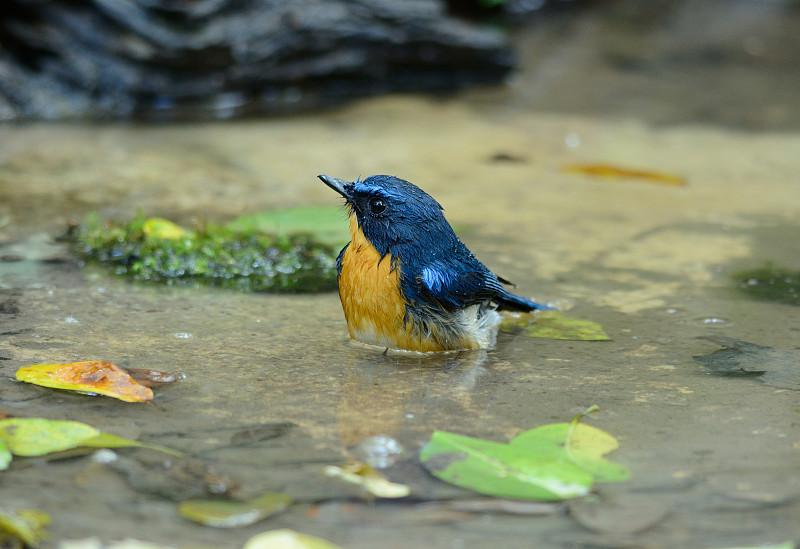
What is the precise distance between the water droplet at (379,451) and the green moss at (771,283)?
2436 millimetres

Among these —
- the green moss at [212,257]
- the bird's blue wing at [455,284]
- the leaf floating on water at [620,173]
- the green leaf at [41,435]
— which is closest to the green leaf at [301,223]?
the green moss at [212,257]

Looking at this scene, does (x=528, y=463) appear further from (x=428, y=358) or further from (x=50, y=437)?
(x=50, y=437)

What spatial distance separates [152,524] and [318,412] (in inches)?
31.1

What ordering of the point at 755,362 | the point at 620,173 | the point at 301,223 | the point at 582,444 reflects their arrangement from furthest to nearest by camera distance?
1. the point at 620,173
2. the point at 301,223
3. the point at 755,362
4. the point at 582,444

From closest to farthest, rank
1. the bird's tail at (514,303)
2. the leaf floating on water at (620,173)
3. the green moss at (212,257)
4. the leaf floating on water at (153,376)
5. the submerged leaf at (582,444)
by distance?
the submerged leaf at (582,444) < the leaf floating on water at (153,376) < the bird's tail at (514,303) < the green moss at (212,257) < the leaf floating on water at (620,173)

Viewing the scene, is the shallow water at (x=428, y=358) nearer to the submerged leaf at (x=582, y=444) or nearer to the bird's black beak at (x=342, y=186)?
the submerged leaf at (x=582, y=444)

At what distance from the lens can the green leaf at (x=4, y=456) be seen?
2367 millimetres

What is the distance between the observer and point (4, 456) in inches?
94.0

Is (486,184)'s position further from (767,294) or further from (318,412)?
(318,412)

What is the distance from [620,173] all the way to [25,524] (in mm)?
5292

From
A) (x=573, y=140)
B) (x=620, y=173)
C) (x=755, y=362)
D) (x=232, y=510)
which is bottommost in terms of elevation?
(x=232, y=510)

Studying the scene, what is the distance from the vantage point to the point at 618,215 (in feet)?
18.5

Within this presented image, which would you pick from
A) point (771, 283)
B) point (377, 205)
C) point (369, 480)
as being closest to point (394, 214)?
point (377, 205)

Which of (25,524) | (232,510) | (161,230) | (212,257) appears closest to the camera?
(25,524)
